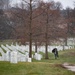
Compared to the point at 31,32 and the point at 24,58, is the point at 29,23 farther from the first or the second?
the point at 24,58

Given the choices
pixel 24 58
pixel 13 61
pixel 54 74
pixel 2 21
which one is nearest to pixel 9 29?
pixel 2 21

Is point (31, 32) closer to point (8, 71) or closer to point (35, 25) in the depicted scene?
point (35, 25)

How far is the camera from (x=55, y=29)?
33656 millimetres

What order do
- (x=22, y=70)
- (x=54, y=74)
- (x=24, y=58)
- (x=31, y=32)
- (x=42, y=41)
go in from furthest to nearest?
1. (x=42, y=41)
2. (x=31, y=32)
3. (x=24, y=58)
4. (x=22, y=70)
5. (x=54, y=74)

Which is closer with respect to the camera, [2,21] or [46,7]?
[46,7]

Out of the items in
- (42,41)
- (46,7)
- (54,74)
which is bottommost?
(54,74)

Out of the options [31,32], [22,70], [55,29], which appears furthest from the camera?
[55,29]

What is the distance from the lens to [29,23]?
1059 inches

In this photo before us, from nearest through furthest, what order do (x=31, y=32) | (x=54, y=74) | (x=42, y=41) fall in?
(x=54, y=74), (x=31, y=32), (x=42, y=41)

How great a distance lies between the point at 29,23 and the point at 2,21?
41.9m

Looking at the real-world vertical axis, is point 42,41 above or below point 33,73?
above

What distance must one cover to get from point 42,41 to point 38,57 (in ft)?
11.7

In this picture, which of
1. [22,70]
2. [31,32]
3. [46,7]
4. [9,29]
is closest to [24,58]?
[31,32]

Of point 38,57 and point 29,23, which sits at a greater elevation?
point 29,23
